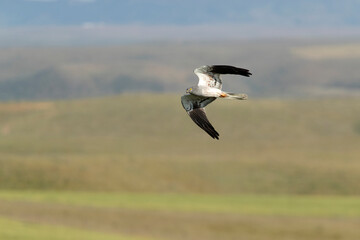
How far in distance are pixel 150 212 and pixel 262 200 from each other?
13.0 meters

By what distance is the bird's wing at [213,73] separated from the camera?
7766mm

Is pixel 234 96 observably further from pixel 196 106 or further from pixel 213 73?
pixel 196 106

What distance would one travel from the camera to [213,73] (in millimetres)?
8023

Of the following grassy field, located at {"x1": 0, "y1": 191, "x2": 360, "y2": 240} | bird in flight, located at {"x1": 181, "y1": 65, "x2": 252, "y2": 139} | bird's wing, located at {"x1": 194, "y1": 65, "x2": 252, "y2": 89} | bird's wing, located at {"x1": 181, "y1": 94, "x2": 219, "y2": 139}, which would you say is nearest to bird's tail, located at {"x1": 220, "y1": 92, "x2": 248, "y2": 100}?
bird in flight, located at {"x1": 181, "y1": 65, "x2": 252, "y2": 139}

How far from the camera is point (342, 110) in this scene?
4710 inches

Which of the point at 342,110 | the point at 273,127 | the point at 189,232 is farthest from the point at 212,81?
the point at 342,110

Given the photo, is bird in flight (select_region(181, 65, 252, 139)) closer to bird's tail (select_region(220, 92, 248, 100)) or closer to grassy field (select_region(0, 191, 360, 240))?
bird's tail (select_region(220, 92, 248, 100))

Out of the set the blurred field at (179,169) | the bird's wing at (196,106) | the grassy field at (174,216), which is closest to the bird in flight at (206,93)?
the bird's wing at (196,106)

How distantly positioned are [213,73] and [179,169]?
68114 millimetres

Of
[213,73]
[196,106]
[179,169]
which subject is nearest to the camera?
[213,73]

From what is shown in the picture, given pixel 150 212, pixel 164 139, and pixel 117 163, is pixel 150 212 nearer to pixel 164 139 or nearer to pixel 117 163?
pixel 117 163

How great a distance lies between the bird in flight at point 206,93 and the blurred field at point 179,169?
109 ft

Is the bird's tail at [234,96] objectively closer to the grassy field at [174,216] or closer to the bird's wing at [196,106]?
the bird's wing at [196,106]

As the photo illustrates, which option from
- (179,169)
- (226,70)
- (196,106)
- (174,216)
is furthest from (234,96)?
(179,169)
